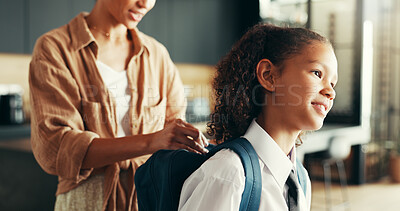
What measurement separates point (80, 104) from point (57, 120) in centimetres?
9

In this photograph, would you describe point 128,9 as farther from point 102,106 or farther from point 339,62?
point 339,62

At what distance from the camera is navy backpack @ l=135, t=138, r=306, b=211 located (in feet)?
2.71

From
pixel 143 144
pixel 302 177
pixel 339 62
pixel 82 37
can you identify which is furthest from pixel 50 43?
pixel 339 62

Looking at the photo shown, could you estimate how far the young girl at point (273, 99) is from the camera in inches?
34.9

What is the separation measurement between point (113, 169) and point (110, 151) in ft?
0.41

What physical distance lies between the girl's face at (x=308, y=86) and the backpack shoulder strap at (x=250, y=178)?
Answer: 152 mm

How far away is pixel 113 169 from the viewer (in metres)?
1.16

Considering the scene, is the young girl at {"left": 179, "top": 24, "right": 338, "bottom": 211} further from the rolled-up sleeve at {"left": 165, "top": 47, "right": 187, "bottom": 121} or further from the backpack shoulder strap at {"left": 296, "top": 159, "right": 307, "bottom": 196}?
the rolled-up sleeve at {"left": 165, "top": 47, "right": 187, "bottom": 121}

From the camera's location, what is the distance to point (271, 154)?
943mm

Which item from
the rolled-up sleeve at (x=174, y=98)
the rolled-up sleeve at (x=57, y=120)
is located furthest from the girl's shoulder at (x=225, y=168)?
the rolled-up sleeve at (x=174, y=98)

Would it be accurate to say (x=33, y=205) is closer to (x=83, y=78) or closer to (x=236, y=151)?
(x=83, y=78)

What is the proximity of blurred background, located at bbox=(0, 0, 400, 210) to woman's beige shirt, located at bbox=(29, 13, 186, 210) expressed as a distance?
2.51 m

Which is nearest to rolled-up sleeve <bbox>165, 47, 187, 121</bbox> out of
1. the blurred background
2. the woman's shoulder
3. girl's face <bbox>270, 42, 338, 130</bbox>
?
the woman's shoulder

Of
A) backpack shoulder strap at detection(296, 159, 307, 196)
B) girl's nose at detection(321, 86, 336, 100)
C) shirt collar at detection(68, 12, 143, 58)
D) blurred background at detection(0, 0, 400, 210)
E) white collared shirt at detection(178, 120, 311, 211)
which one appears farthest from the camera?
blurred background at detection(0, 0, 400, 210)
